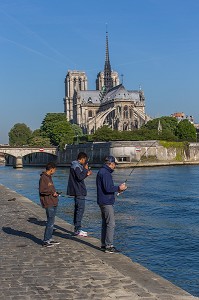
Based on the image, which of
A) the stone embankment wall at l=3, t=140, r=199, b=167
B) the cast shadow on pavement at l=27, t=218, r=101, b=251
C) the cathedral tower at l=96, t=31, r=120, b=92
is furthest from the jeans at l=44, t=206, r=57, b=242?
the cathedral tower at l=96, t=31, r=120, b=92

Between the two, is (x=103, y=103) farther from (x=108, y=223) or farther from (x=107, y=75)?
(x=108, y=223)

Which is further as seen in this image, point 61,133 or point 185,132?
point 61,133

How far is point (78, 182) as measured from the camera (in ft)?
38.0

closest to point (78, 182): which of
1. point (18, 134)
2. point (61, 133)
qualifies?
point (61, 133)

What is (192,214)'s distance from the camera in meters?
21.1

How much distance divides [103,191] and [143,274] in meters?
2.21

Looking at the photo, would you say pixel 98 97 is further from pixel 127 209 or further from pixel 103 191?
pixel 103 191

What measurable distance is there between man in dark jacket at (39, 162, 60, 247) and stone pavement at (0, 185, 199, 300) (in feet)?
0.82

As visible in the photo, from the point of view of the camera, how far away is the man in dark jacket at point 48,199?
10.5 meters

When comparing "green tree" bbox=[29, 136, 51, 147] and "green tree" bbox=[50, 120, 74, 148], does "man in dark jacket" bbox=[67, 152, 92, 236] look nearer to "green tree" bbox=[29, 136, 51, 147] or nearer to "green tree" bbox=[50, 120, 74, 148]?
"green tree" bbox=[29, 136, 51, 147]

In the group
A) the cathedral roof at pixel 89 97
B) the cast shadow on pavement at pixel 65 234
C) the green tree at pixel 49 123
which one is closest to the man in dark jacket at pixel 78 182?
the cast shadow on pavement at pixel 65 234

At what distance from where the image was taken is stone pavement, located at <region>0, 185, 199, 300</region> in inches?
272

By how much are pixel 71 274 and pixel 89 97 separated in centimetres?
16083

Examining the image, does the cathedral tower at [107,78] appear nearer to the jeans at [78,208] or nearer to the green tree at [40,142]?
the green tree at [40,142]
